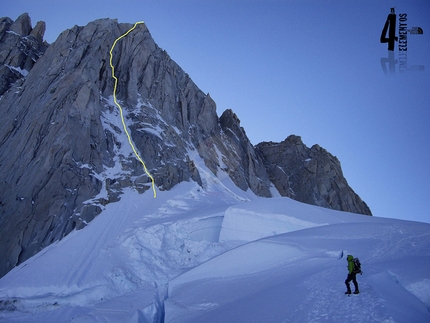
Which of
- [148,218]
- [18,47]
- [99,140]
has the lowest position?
[148,218]

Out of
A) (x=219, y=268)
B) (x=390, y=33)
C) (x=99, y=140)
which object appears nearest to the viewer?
(x=219, y=268)

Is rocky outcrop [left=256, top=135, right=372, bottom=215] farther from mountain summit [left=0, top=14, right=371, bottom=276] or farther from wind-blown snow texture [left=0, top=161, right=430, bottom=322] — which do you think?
wind-blown snow texture [left=0, top=161, right=430, bottom=322]

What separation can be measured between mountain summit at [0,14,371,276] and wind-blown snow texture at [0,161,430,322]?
103 inches

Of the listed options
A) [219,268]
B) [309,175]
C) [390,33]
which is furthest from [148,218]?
[309,175]

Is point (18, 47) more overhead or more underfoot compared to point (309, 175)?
more overhead

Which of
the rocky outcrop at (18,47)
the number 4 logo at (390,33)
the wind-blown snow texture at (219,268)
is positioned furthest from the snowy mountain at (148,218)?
the number 4 logo at (390,33)

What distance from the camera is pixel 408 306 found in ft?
30.2

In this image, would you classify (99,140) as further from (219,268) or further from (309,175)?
(309,175)

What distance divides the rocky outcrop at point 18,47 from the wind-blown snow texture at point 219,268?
97.4 feet

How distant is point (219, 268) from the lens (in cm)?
1641

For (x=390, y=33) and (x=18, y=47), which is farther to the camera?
(x=18, y=47)

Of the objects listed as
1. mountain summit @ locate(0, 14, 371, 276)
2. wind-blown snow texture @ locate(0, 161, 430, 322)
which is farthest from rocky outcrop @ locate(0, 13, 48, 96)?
wind-blown snow texture @ locate(0, 161, 430, 322)

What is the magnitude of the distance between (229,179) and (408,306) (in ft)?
129

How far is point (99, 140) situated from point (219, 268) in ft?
73.9
